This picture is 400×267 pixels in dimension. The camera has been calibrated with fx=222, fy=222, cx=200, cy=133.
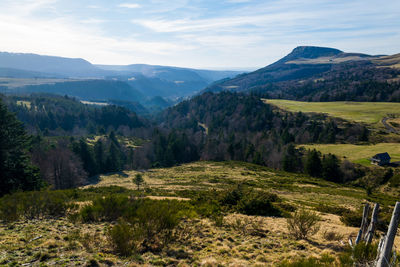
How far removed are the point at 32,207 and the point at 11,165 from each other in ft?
56.4

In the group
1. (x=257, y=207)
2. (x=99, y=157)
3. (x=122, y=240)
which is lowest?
(x=99, y=157)

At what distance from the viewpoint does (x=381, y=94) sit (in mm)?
155125

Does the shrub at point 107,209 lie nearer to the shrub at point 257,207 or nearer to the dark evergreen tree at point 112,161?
the shrub at point 257,207

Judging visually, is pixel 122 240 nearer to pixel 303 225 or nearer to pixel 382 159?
pixel 303 225

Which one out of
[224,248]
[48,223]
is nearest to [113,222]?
[48,223]

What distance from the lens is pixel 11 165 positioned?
2711cm

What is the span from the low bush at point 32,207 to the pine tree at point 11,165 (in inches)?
429

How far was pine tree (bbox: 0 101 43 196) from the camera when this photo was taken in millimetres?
25359

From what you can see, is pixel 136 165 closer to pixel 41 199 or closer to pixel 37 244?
pixel 41 199

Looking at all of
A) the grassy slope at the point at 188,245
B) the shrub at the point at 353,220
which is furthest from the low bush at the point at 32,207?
the shrub at the point at 353,220

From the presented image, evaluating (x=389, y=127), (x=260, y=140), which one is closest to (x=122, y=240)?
(x=260, y=140)

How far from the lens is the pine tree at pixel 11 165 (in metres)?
25.4

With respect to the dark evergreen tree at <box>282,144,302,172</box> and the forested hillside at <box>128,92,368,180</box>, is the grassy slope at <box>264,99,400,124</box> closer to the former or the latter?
the forested hillside at <box>128,92,368,180</box>

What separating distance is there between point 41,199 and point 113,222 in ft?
20.0
